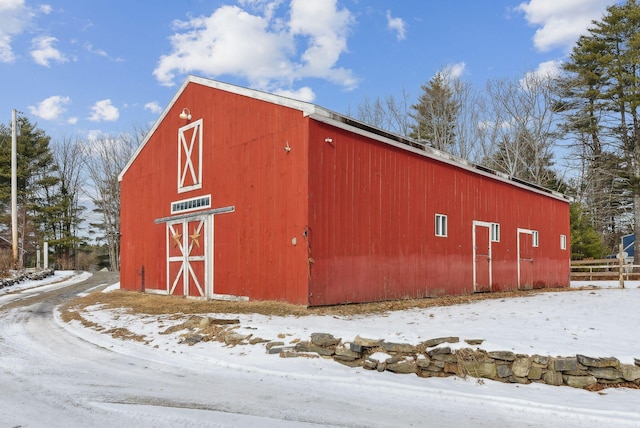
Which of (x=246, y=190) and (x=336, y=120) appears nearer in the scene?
(x=336, y=120)

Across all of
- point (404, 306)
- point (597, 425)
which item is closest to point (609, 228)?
point (404, 306)

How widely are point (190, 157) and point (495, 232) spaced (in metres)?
10.8

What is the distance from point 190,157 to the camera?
14258mm

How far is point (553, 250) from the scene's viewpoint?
2056cm

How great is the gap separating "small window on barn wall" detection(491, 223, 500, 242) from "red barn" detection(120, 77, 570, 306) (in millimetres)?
71

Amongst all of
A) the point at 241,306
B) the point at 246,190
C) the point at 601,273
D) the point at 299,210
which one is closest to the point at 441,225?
the point at 299,210

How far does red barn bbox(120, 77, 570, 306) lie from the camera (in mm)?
10477

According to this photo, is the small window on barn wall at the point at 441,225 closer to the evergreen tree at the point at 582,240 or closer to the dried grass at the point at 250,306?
the dried grass at the point at 250,306

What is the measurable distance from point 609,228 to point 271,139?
41717 millimetres

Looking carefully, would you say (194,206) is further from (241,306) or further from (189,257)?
(241,306)

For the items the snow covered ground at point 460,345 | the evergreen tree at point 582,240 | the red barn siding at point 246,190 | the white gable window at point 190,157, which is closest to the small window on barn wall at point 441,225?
the snow covered ground at point 460,345

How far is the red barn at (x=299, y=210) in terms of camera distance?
1048 centimetres

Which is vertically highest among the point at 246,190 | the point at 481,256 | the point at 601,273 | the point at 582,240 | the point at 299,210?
the point at 246,190

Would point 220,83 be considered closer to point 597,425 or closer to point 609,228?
point 597,425
